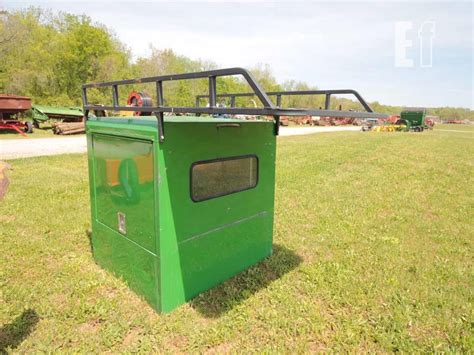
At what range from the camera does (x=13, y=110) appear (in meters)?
14.5

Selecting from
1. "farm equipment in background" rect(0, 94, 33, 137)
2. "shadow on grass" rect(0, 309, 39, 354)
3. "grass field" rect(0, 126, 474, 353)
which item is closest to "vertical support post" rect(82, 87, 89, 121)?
"grass field" rect(0, 126, 474, 353)

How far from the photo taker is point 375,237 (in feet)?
13.8

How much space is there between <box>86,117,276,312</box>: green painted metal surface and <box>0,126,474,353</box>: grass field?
0.19 metres

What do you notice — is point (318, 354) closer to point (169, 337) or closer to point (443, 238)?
point (169, 337)

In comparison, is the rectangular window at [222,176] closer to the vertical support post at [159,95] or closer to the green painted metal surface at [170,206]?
the green painted metal surface at [170,206]

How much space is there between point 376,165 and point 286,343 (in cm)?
828

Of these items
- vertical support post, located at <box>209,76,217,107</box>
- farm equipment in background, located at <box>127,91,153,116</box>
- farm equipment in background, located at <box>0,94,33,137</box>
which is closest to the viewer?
vertical support post, located at <box>209,76,217,107</box>

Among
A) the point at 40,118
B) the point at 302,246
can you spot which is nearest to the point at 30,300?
the point at 302,246

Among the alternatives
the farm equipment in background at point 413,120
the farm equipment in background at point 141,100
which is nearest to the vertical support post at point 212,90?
the farm equipment in background at point 141,100

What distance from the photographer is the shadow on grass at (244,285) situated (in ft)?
8.77

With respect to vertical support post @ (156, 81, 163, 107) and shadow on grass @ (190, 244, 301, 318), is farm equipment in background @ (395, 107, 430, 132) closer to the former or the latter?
shadow on grass @ (190, 244, 301, 318)

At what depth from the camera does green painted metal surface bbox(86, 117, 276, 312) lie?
2395 mm

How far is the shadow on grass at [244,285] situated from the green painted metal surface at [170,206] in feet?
0.26

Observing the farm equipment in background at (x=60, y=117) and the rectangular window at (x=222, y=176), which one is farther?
the farm equipment in background at (x=60, y=117)
